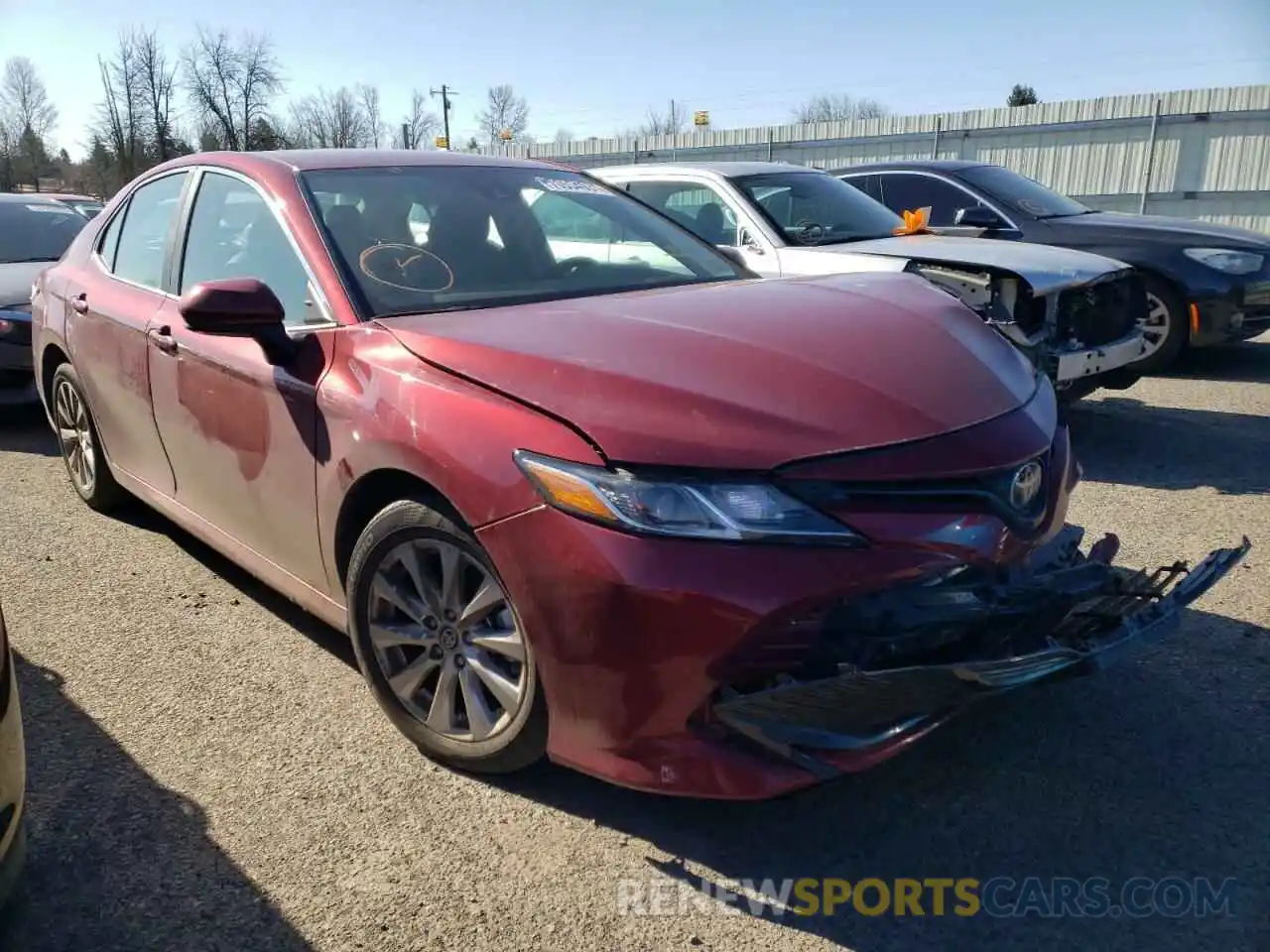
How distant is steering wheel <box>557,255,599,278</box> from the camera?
3332 mm

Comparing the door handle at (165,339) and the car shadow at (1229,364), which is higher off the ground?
the door handle at (165,339)

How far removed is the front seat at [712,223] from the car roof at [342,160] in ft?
9.08

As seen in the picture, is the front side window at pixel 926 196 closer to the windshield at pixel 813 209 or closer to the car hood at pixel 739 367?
the windshield at pixel 813 209

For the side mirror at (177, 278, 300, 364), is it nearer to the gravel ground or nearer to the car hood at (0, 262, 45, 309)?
the gravel ground

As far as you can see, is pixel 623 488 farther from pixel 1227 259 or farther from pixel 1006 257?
pixel 1227 259

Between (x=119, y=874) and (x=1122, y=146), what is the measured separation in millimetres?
20567

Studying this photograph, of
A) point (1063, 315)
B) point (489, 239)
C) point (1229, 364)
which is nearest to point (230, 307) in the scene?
point (489, 239)

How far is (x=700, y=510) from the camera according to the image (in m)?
2.10

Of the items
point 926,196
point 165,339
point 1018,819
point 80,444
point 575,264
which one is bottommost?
point 1018,819

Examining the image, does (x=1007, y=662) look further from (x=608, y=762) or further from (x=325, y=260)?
(x=325, y=260)

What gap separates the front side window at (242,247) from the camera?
9.87ft

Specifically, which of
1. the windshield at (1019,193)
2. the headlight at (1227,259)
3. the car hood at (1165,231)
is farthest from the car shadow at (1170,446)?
the windshield at (1019,193)

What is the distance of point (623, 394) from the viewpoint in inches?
87.8

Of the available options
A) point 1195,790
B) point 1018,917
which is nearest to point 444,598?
point 1018,917
